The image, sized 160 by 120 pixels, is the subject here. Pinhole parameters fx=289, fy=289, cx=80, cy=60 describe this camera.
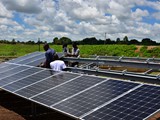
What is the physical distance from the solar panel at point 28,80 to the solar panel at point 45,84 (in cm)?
50

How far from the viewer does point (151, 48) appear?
4981cm

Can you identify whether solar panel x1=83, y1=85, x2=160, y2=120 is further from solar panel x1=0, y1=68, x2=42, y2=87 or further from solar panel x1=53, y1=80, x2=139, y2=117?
solar panel x1=0, y1=68, x2=42, y2=87

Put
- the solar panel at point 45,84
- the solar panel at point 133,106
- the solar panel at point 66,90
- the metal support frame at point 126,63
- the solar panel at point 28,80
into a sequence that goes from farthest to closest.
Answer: the metal support frame at point 126,63
the solar panel at point 28,80
the solar panel at point 45,84
the solar panel at point 66,90
the solar panel at point 133,106

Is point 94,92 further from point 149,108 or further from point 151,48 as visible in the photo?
point 151,48

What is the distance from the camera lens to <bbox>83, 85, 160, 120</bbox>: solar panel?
596 cm

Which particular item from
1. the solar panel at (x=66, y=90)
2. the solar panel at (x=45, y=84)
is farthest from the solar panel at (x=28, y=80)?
the solar panel at (x=66, y=90)

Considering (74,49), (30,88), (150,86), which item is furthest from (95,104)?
(74,49)

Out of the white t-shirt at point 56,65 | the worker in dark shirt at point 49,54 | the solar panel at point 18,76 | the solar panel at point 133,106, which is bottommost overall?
the solar panel at point 18,76

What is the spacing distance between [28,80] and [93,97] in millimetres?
4260

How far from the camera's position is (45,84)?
380 inches

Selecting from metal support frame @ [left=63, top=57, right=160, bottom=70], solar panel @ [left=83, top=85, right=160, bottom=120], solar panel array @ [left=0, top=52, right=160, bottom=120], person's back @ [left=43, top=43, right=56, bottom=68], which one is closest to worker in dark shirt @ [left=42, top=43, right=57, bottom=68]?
person's back @ [left=43, top=43, right=56, bottom=68]

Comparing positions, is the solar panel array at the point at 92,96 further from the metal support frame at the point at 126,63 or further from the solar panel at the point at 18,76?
the metal support frame at the point at 126,63

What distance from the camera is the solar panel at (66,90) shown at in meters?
8.09

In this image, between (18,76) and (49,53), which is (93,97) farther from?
(18,76)
